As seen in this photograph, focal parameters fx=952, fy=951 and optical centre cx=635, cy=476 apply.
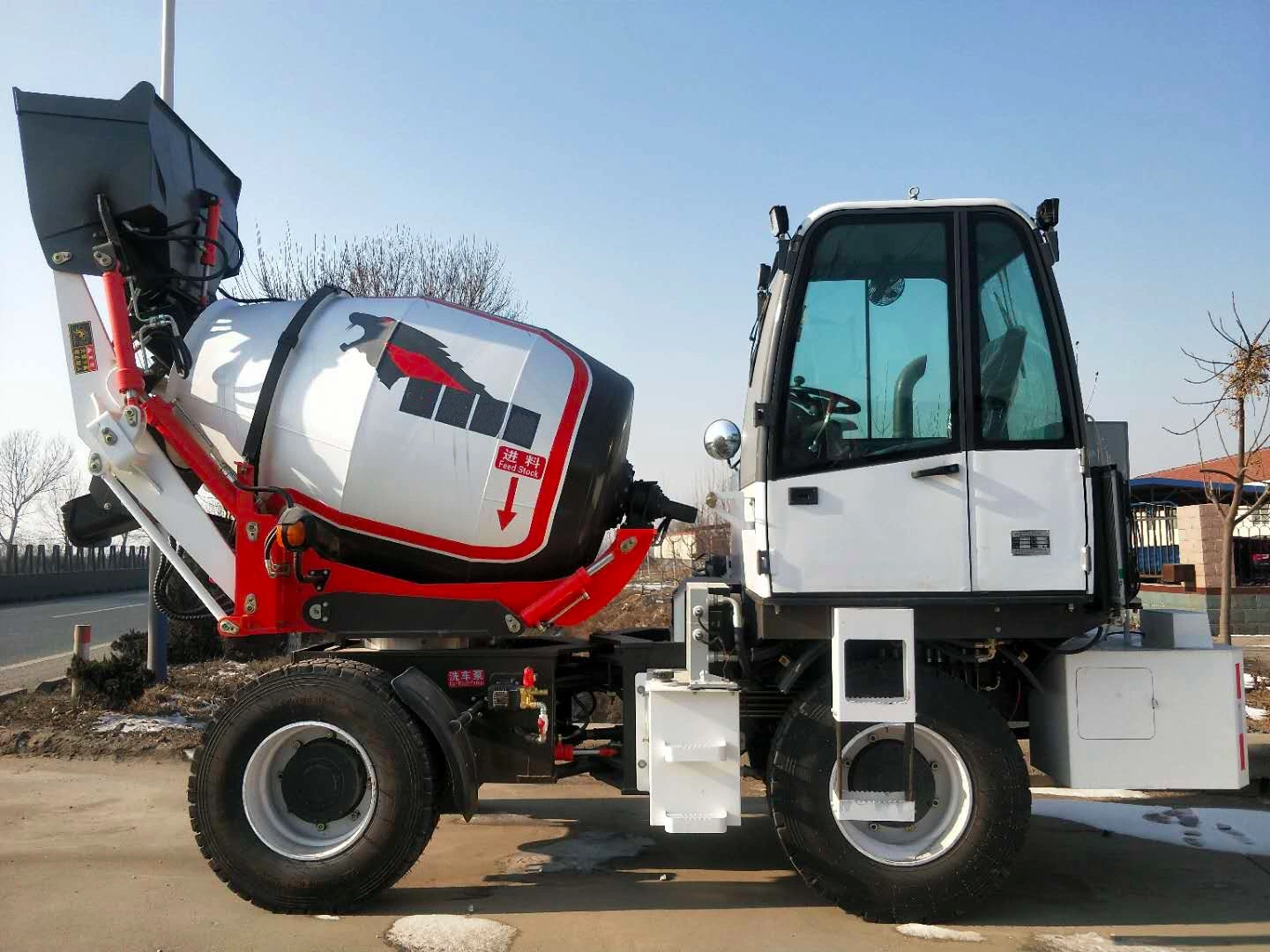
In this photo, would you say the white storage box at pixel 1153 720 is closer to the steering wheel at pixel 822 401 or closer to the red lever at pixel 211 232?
the steering wheel at pixel 822 401

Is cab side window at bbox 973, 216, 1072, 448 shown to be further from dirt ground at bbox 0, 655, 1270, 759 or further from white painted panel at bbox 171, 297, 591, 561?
dirt ground at bbox 0, 655, 1270, 759

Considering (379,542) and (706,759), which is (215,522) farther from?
(706,759)

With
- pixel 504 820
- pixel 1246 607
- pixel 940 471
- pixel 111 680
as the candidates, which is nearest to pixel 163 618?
pixel 111 680

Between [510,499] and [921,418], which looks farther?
[510,499]

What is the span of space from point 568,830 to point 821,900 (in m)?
1.87

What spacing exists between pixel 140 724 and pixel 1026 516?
753cm

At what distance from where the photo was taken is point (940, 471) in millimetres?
4379

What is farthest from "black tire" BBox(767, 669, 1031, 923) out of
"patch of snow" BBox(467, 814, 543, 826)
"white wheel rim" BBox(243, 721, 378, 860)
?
"patch of snow" BBox(467, 814, 543, 826)

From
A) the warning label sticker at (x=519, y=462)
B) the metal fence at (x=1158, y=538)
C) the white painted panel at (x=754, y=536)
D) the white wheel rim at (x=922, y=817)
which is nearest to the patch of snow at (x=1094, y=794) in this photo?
the white wheel rim at (x=922, y=817)

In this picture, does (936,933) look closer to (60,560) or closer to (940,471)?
(940,471)

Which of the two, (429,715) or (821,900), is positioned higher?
(429,715)

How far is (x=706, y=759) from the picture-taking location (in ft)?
14.7

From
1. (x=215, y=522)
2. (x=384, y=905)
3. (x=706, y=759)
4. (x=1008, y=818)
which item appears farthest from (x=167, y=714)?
(x=1008, y=818)

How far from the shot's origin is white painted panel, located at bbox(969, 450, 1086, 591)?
14.3 feet
